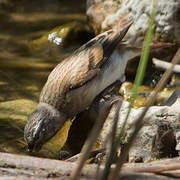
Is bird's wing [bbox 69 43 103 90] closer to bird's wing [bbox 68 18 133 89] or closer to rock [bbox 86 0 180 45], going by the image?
bird's wing [bbox 68 18 133 89]

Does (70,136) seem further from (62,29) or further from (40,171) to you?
(62,29)

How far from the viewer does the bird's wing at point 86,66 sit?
5.46 m

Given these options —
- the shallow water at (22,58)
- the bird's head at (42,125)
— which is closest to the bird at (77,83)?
the bird's head at (42,125)

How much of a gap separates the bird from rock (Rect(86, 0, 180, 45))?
40.3 inches

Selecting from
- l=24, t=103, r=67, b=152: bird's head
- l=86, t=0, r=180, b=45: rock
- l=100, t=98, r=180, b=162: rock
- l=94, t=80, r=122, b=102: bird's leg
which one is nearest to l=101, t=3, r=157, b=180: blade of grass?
l=100, t=98, r=180, b=162: rock

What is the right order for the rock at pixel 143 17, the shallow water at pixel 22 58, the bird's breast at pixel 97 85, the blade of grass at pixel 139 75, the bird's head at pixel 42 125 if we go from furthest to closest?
the rock at pixel 143 17
the shallow water at pixel 22 58
the bird's breast at pixel 97 85
the bird's head at pixel 42 125
the blade of grass at pixel 139 75

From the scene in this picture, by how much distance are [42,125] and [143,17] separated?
296cm

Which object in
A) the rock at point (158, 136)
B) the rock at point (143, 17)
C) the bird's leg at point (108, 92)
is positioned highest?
the rock at point (143, 17)

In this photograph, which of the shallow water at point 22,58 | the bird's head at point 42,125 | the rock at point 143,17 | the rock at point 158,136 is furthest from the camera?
the rock at point 143,17

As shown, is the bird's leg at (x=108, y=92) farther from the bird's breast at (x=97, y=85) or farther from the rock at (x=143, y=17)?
the rock at (x=143, y=17)

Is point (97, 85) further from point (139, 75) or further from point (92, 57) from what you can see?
point (139, 75)

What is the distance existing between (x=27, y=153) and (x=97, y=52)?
1.74m

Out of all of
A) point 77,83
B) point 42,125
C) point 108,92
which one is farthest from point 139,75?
point 108,92

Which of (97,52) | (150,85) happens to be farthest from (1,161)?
(150,85)
